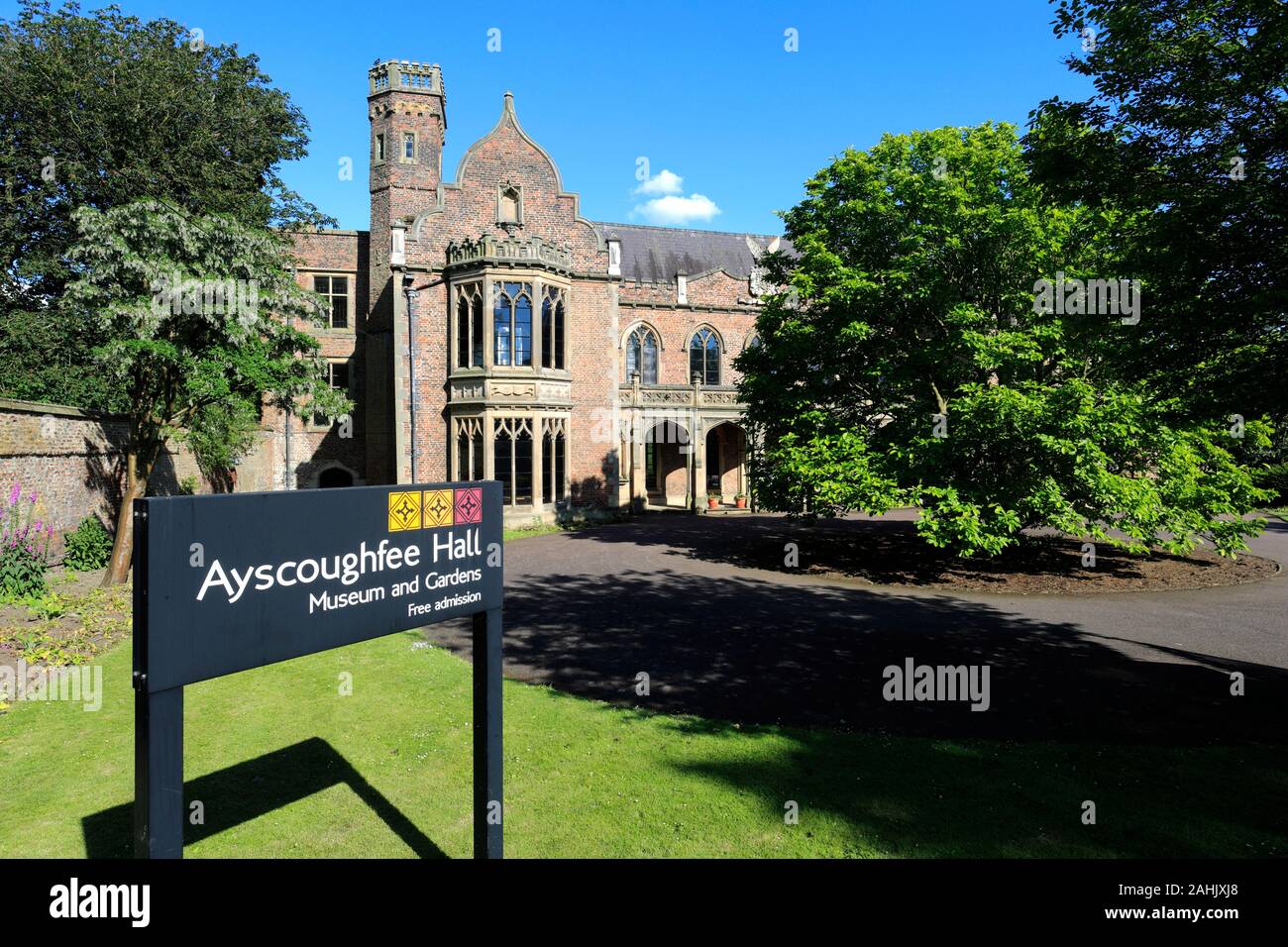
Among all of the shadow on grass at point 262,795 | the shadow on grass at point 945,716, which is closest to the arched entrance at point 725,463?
the shadow on grass at point 945,716

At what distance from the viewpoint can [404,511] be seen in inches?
156

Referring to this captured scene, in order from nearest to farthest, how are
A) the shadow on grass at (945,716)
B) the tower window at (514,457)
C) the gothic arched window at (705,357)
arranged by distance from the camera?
the shadow on grass at (945,716) → the tower window at (514,457) → the gothic arched window at (705,357)

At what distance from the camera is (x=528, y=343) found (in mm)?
24547

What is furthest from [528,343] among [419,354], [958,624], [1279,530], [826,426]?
[1279,530]

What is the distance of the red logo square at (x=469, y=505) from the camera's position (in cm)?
430

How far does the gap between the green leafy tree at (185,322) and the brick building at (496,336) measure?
5.42 metres

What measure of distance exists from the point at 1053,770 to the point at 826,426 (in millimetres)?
11328

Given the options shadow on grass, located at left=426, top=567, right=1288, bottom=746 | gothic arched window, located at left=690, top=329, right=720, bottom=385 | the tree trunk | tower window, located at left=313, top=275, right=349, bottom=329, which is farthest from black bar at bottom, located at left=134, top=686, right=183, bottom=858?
gothic arched window, located at left=690, top=329, right=720, bottom=385

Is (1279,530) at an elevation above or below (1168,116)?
below

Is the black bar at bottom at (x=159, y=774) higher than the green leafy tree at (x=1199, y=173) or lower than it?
lower

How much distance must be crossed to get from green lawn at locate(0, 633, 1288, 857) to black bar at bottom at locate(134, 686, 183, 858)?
1967mm

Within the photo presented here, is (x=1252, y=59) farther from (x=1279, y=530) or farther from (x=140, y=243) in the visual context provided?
(x=1279, y=530)

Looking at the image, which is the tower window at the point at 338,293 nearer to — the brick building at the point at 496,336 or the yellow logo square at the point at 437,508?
the brick building at the point at 496,336

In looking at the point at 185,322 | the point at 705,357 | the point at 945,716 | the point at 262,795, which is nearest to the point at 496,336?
the point at 185,322
